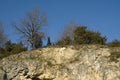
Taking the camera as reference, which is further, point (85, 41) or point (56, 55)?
point (85, 41)

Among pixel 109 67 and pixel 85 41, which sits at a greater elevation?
pixel 85 41

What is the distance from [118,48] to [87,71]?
4285 millimetres

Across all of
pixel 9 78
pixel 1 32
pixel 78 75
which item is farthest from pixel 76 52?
pixel 1 32

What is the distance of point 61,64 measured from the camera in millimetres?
35000

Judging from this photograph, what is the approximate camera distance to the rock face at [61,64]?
32500mm

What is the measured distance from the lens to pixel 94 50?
3406cm

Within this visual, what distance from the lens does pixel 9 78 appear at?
33812 millimetres

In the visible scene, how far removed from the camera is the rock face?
3250cm

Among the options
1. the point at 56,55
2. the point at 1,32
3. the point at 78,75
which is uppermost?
the point at 1,32

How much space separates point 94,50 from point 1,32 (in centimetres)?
2574

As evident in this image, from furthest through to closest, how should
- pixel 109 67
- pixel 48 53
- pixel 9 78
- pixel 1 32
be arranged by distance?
pixel 1 32 → pixel 48 53 → pixel 9 78 → pixel 109 67

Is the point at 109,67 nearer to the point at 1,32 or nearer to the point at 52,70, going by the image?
the point at 52,70

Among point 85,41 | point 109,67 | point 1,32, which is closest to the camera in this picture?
point 109,67

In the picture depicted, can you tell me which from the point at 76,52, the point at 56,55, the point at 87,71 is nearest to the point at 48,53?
the point at 56,55
